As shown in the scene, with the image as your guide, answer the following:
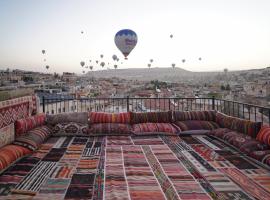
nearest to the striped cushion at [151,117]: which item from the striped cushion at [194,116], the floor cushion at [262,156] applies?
the striped cushion at [194,116]

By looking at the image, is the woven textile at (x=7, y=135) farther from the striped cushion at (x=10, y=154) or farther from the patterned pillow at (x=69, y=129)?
the patterned pillow at (x=69, y=129)

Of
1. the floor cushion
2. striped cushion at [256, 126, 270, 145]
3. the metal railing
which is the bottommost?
the floor cushion

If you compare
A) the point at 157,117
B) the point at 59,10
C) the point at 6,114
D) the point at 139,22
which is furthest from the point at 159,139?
the point at 59,10

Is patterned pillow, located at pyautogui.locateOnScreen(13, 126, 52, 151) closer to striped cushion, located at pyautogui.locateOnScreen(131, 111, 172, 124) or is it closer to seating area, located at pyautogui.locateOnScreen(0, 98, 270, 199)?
seating area, located at pyautogui.locateOnScreen(0, 98, 270, 199)

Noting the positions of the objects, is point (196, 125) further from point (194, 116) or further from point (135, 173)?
point (135, 173)

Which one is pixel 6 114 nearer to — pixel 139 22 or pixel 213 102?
pixel 213 102

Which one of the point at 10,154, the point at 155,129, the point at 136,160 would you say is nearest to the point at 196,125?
the point at 155,129

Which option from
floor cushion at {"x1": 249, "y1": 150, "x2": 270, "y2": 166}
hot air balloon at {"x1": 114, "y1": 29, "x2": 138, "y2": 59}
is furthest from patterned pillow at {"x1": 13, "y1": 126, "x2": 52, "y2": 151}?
hot air balloon at {"x1": 114, "y1": 29, "x2": 138, "y2": 59}

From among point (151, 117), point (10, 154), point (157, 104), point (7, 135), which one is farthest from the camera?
point (157, 104)
